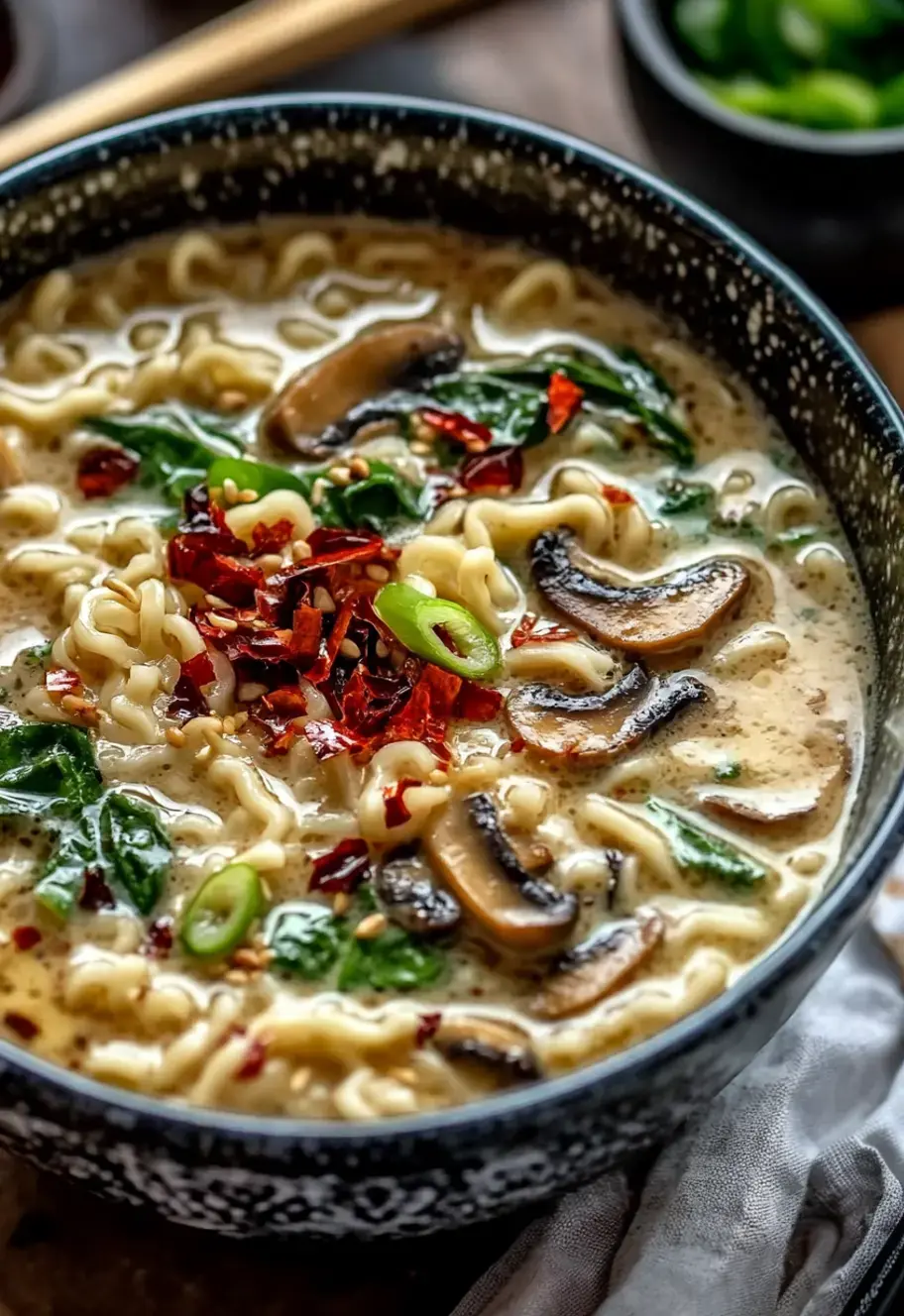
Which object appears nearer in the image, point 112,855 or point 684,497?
point 112,855

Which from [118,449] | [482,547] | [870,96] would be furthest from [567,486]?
[870,96]

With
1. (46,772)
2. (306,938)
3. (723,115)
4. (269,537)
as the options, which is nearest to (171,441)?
(269,537)

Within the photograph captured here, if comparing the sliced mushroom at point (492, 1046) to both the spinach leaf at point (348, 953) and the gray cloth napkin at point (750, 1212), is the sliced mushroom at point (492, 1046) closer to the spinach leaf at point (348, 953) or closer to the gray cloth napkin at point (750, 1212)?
the spinach leaf at point (348, 953)

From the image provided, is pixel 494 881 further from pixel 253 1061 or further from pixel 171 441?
pixel 171 441

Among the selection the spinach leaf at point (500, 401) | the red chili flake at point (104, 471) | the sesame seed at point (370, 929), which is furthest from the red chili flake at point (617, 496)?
the sesame seed at point (370, 929)

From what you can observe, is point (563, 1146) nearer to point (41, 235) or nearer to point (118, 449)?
point (118, 449)

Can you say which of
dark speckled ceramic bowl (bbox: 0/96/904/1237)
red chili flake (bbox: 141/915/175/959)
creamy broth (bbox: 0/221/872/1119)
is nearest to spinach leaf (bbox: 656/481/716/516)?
creamy broth (bbox: 0/221/872/1119)

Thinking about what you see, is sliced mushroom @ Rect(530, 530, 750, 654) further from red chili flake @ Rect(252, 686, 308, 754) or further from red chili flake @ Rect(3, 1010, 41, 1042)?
red chili flake @ Rect(3, 1010, 41, 1042)
